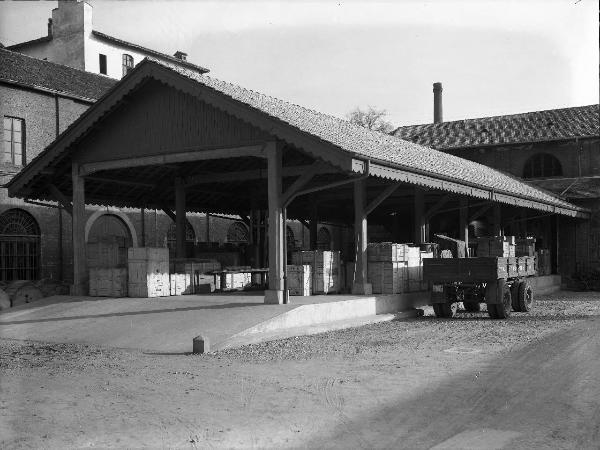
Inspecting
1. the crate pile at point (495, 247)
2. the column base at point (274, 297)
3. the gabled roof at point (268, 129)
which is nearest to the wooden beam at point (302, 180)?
the gabled roof at point (268, 129)

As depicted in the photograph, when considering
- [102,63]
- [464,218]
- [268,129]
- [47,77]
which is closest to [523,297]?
Result: [464,218]

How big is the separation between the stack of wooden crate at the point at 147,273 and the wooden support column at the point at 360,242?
15.5 feet

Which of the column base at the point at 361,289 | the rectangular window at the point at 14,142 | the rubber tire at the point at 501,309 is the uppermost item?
the rectangular window at the point at 14,142

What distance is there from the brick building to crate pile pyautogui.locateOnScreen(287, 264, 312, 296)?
15.6 meters

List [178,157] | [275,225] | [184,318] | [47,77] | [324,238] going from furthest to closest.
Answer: [324,238]
[47,77]
[178,157]
[275,225]
[184,318]

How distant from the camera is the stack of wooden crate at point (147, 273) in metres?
16.5

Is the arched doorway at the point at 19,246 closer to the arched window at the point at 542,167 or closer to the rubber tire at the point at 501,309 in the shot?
the rubber tire at the point at 501,309

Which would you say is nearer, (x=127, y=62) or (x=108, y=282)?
(x=108, y=282)

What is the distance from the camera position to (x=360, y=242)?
16172mm

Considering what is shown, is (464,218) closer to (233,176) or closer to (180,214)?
(233,176)

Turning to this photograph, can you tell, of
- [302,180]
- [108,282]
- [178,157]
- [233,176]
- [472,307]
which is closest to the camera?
[302,180]

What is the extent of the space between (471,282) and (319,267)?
3.61 m

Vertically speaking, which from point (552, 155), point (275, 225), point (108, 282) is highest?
point (552, 155)

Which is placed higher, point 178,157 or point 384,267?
point 178,157
